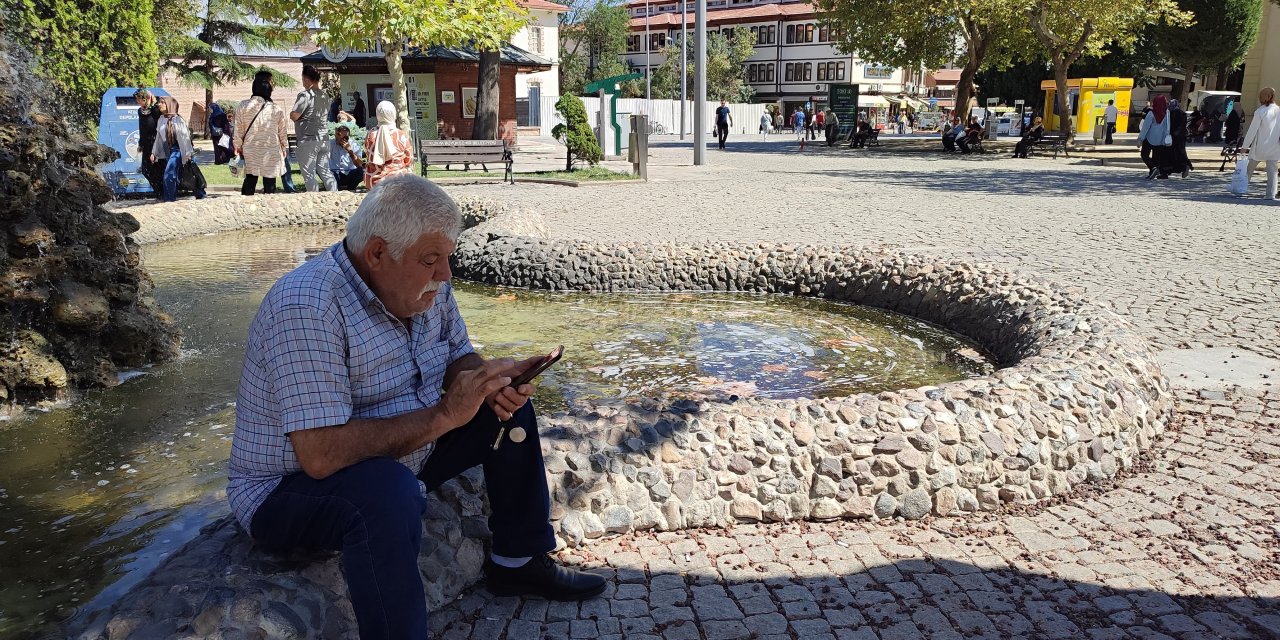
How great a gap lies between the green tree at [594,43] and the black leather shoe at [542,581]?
216 feet

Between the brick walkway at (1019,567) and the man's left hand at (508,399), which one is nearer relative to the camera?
the man's left hand at (508,399)

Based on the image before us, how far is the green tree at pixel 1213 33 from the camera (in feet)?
114

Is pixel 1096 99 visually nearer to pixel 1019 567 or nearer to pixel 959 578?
pixel 1019 567

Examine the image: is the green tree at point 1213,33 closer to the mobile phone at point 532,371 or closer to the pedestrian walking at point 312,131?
the pedestrian walking at point 312,131

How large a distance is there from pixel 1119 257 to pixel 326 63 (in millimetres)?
25720

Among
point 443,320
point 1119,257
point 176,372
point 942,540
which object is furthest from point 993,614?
point 1119,257

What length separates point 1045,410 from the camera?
4.04 m

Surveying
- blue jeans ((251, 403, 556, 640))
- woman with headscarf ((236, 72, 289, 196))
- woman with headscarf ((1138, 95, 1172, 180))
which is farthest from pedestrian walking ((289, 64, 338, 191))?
woman with headscarf ((1138, 95, 1172, 180))

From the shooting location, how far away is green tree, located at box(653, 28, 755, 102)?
2571 inches

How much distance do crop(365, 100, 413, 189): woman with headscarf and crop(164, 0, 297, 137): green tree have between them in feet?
85.2

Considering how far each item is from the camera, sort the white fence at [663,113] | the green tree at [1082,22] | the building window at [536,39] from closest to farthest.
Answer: the green tree at [1082,22], the white fence at [663,113], the building window at [536,39]

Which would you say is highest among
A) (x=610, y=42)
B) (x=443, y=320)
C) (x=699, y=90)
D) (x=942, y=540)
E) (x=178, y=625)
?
(x=610, y=42)

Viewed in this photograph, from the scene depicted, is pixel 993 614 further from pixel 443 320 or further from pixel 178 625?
pixel 178 625

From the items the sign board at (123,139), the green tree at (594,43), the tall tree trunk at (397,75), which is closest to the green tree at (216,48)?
the tall tree trunk at (397,75)
